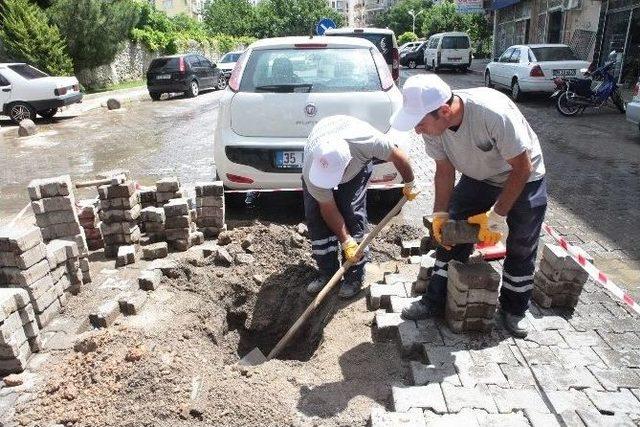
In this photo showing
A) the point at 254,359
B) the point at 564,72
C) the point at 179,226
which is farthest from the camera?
the point at 564,72

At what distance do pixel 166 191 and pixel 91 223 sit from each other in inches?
30.4

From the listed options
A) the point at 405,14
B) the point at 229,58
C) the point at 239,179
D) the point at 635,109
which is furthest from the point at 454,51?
the point at 405,14

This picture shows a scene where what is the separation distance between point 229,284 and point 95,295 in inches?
42.7

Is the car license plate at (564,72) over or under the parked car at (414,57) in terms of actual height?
over

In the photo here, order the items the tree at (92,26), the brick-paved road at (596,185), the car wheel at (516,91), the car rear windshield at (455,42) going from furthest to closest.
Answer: the car rear windshield at (455,42) → the tree at (92,26) → the car wheel at (516,91) → the brick-paved road at (596,185)

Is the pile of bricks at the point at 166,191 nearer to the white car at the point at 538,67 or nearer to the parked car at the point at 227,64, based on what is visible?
the white car at the point at 538,67

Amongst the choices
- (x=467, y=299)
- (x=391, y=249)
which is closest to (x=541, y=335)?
(x=467, y=299)

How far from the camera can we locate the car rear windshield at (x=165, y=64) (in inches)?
682

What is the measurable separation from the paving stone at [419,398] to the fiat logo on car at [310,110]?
2.88m

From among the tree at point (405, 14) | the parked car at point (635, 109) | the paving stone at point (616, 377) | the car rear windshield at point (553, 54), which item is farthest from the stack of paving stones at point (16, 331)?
the tree at point (405, 14)

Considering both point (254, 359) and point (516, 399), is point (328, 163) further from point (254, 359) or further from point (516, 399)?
point (516, 399)

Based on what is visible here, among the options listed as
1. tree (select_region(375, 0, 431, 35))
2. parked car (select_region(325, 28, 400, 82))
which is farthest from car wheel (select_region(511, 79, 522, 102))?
tree (select_region(375, 0, 431, 35))

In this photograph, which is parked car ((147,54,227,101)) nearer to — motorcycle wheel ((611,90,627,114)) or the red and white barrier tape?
motorcycle wheel ((611,90,627,114))

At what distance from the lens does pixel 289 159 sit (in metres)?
4.84
